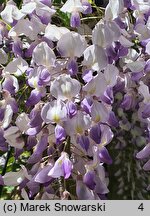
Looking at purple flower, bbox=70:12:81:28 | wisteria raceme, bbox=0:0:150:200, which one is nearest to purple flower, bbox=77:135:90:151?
wisteria raceme, bbox=0:0:150:200

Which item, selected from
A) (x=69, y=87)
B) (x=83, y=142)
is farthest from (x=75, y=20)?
(x=83, y=142)

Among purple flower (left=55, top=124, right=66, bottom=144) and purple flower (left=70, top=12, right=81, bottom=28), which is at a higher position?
purple flower (left=70, top=12, right=81, bottom=28)

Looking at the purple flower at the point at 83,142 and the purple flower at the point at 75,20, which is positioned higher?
the purple flower at the point at 75,20

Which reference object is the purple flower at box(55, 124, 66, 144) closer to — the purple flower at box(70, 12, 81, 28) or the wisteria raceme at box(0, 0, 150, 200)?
the wisteria raceme at box(0, 0, 150, 200)

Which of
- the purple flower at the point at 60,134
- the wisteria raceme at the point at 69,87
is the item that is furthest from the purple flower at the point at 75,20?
the purple flower at the point at 60,134

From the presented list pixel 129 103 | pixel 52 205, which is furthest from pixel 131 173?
pixel 52 205

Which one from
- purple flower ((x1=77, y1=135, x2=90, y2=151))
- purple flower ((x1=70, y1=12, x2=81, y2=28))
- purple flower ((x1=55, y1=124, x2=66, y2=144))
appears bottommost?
purple flower ((x1=77, y1=135, x2=90, y2=151))

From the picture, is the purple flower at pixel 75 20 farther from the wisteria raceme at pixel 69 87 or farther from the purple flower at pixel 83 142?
the purple flower at pixel 83 142

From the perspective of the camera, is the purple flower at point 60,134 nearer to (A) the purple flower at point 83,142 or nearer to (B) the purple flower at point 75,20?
(A) the purple flower at point 83,142

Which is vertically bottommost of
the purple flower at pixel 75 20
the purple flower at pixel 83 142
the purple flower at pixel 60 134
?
the purple flower at pixel 83 142
